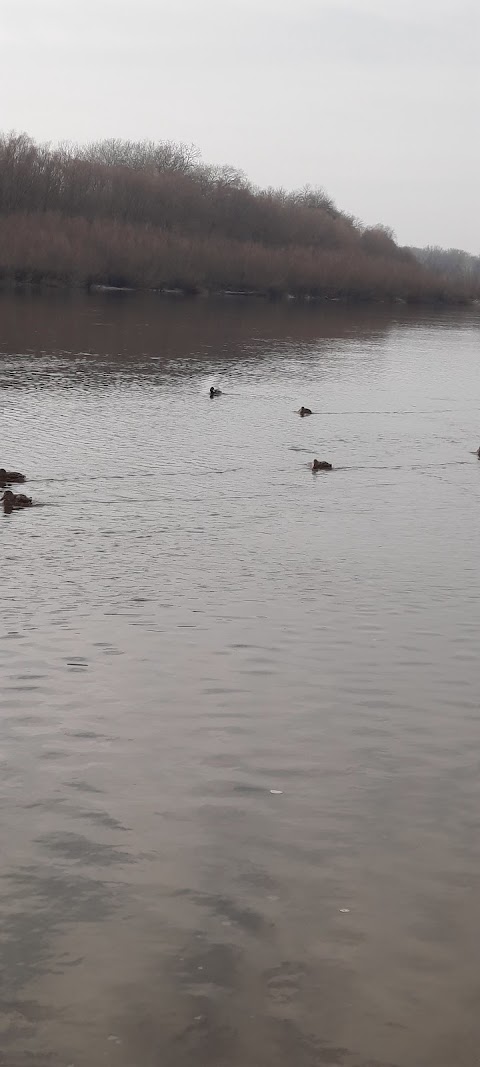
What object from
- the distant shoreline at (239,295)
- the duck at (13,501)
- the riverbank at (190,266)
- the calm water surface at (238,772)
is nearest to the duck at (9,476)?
the calm water surface at (238,772)

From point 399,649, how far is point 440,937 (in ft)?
15.9

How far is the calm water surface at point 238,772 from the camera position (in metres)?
5.39

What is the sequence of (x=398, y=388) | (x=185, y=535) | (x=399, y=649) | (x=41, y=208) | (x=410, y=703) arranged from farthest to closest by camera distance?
(x=41, y=208) → (x=398, y=388) → (x=185, y=535) → (x=399, y=649) → (x=410, y=703)

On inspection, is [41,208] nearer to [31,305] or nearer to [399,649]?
[31,305]

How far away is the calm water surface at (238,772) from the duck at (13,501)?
0.30m

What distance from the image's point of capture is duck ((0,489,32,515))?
53.2 feet

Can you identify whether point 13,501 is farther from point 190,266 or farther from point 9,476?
point 190,266

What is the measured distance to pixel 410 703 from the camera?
9266 millimetres

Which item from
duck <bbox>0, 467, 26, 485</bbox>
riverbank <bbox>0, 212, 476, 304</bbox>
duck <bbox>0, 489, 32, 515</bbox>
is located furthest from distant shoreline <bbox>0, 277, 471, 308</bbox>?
duck <bbox>0, 489, 32, 515</bbox>

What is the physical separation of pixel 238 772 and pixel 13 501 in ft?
30.5

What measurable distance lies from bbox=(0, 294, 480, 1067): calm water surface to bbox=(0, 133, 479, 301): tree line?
66.1 metres

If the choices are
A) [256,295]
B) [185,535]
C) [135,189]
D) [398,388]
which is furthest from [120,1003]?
[135,189]

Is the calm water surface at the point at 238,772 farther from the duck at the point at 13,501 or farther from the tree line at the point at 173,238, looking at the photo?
the tree line at the point at 173,238

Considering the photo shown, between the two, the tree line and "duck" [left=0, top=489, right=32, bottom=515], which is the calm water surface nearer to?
"duck" [left=0, top=489, right=32, bottom=515]
